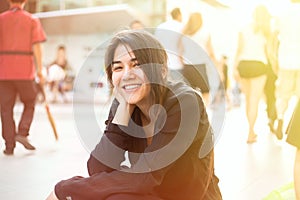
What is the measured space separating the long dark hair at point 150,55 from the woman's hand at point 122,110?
126mm

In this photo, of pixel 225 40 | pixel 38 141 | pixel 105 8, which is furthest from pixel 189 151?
pixel 105 8

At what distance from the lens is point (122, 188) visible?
1418 mm

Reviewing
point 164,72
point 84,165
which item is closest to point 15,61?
point 84,165

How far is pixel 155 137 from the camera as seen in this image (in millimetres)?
1394

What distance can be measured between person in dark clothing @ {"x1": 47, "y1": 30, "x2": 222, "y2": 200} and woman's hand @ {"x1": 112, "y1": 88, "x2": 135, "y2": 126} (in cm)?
2

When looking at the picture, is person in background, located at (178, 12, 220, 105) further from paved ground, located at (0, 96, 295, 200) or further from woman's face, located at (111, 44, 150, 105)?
woman's face, located at (111, 44, 150, 105)

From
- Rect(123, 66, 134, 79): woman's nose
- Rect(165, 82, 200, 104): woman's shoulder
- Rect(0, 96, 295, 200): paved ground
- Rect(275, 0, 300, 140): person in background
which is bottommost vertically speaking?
Rect(0, 96, 295, 200): paved ground

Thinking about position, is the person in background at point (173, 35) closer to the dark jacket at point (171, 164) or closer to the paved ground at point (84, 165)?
the paved ground at point (84, 165)

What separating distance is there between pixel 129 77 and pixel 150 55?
0.10m

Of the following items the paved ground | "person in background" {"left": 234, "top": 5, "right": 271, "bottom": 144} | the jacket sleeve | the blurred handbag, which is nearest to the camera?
the jacket sleeve

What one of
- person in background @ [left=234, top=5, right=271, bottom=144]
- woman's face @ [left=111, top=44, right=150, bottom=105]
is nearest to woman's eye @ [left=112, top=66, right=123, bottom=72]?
woman's face @ [left=111, top=44, right=150, bottom=105]

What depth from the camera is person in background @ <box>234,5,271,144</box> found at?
3768 millimetres

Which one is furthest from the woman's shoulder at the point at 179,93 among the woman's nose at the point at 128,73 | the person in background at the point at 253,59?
the person in background at the point at 253,59

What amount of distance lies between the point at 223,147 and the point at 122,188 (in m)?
2.31
